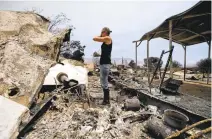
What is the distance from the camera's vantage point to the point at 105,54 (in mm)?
4832

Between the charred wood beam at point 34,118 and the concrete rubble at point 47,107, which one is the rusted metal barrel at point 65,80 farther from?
the charred wood beam at point 34,118

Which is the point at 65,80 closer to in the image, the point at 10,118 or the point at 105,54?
the point at 105,54

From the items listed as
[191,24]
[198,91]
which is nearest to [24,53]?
[198,91]

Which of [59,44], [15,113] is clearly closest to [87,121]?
[15,113]

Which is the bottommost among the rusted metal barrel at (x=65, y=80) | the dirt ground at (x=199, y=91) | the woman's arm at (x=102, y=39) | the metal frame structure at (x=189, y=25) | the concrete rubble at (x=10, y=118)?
the dirt ground at (x=199, y=91)

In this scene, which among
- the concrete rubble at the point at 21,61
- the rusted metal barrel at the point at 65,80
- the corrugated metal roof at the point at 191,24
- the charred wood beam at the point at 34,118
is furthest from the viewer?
the corrugated metal roof at the point at 191,24

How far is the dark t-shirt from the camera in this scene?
4805 mm

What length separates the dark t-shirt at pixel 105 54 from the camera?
4.80 meters

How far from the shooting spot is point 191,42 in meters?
12.1

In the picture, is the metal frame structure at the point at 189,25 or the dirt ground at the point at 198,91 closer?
the metal frame structure at the point at 189,25

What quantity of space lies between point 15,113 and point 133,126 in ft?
6.98

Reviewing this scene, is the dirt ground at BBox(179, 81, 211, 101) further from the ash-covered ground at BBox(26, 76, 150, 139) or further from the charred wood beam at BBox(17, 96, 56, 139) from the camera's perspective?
the charred wood beam at BBox(17, 96, 56, 139)

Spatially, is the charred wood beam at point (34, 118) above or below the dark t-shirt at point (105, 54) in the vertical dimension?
below

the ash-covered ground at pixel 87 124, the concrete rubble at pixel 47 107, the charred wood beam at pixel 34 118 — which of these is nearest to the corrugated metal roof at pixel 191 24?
the concrete rubble at pixel 47 107
